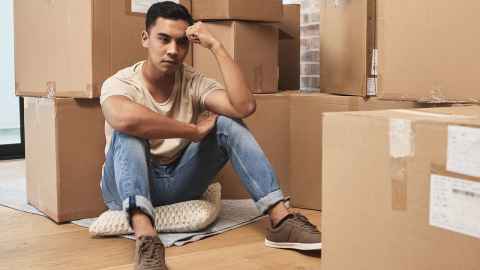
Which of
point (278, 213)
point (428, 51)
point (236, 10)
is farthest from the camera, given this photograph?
point (236, 10)

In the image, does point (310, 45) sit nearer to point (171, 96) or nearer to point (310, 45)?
Answer: point (310, 45)

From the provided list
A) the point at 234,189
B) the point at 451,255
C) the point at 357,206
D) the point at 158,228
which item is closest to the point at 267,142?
the point at 234,189

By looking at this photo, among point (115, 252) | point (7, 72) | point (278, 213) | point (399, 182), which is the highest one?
point (7, 72)

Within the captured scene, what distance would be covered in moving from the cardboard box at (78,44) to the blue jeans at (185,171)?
0.35 m

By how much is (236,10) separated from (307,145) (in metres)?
0.56

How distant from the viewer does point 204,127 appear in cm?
197

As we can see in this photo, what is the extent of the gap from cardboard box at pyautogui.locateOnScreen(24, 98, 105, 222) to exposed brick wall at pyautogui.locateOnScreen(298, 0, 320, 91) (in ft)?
3.67

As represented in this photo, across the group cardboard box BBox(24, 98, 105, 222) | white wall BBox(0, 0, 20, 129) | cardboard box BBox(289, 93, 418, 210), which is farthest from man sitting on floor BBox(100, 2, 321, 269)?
white wall BBox(0, 0, 20, 129)

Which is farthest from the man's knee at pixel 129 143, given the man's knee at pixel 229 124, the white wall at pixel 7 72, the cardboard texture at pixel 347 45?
the white wall at pixel 7 72

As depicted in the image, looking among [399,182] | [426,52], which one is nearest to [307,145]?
[426,52]

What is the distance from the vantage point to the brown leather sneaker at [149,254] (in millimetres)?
1650

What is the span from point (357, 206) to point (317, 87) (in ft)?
5.85

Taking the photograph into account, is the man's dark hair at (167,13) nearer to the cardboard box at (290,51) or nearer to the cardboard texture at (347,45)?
the cardboard texture at (347,45)

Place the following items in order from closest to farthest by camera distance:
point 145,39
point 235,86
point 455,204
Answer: point 455,204, point 235,86, point 145,39
